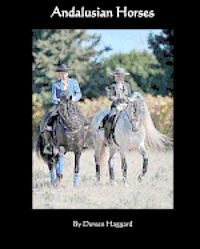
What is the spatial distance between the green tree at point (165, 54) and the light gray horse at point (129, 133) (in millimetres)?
18811

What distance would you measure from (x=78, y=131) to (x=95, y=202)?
5.60 feet

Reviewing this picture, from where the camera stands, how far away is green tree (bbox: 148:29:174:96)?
27.7 metres

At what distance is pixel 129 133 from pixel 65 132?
1560 millimetres

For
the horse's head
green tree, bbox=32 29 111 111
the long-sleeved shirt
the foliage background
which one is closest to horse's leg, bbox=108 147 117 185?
the horse's head

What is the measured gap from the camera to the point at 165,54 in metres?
29.4

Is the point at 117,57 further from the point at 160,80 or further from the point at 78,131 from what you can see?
the point at 78,131

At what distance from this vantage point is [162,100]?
16719 millimetres

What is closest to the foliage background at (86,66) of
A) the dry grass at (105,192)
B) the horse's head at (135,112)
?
the dry grass at (105,192)

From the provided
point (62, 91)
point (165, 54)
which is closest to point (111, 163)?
point (62, 91)

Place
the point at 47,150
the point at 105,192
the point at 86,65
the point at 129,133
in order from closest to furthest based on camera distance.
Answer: the point at 105,192 → the point at 129,133 → the point at 47,150 → the point at 86,65

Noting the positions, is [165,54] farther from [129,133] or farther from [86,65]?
[129,133]

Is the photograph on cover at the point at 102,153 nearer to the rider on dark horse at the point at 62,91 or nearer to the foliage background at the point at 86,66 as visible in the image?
the rider on dark horse at the point at 62,91

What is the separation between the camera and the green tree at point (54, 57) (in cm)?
2606

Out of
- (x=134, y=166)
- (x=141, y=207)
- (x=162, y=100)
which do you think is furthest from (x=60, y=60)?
(x=141, y=207)
